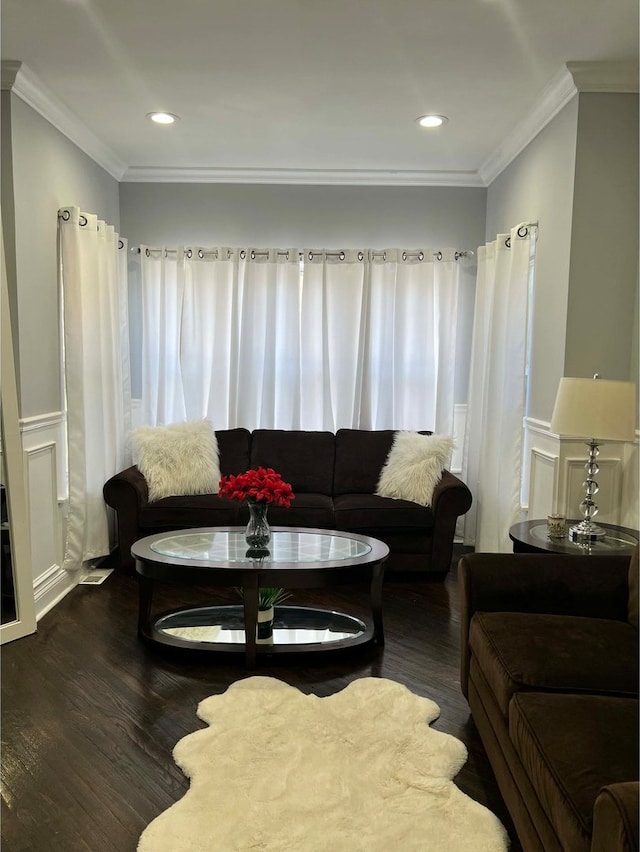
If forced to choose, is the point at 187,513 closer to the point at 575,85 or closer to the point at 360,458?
the point at 360,458

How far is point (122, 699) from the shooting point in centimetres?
281

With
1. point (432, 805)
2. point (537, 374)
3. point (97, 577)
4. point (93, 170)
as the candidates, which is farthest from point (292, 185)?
point (432, 805)

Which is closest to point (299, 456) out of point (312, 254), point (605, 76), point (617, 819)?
point (312, 254)

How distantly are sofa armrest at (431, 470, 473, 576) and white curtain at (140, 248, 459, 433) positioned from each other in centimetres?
103

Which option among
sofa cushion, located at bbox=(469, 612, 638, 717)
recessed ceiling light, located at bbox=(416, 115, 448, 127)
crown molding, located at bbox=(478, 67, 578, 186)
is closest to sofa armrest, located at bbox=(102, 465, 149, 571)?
sofa cushion, located at bbox=(469, 612, 638, 717)

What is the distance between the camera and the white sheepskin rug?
6.46 ft

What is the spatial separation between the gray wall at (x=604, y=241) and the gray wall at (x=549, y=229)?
0.17ft

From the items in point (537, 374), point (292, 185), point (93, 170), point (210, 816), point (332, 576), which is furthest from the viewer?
point (292, 185)

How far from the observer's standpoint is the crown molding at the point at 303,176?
5.16 metres

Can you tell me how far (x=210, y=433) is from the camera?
4.92 metres

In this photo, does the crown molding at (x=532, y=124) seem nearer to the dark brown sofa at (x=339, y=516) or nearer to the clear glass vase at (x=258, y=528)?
the dark brown sofa at (x=339, y=516)

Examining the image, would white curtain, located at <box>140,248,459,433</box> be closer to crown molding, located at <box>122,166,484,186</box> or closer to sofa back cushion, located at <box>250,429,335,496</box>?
sofa back cushion, located at <box>250,429,335,496</box>

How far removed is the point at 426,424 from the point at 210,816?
3.66 metres

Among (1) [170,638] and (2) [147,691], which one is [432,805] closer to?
(2) [147,691]
